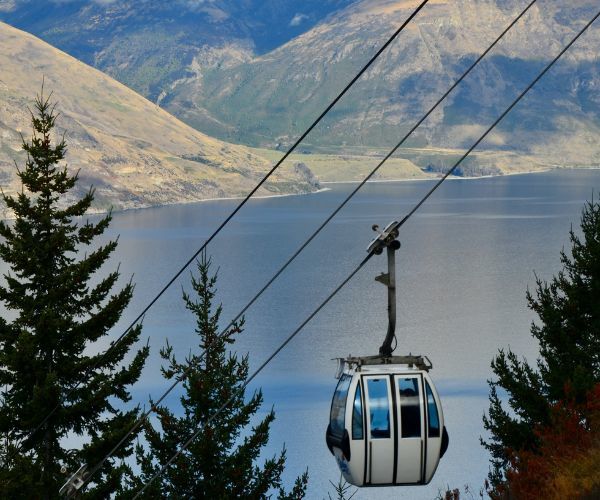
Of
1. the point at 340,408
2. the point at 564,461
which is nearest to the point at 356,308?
the point at 564,461

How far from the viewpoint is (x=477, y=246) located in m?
150

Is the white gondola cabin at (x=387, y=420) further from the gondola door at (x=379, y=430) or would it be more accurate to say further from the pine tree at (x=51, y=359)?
the pine tree at (x=51, y=359)

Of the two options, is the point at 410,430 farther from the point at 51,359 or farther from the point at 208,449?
the point at 51,359

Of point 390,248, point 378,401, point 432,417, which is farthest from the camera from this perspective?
point 432,417

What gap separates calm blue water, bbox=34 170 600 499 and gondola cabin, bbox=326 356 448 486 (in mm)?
31021

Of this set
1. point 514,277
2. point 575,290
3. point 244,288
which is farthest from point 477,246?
point 575,290

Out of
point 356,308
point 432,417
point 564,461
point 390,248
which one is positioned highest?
point 356,308

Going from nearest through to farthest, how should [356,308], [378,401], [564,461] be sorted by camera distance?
[378,401] → [564,461] → [356,308]

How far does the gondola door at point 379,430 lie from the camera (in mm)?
16141

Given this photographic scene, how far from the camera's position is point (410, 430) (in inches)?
651

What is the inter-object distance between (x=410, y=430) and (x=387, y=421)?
1.40 feet

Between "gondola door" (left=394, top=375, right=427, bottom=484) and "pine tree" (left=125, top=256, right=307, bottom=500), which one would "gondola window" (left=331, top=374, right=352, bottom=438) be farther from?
"pine tree" (left=125, top=256, right=307, bottom=500)

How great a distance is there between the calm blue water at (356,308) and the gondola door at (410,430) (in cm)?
3099

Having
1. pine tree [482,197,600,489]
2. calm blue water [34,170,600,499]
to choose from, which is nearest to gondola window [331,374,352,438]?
pine tree [482,197,600,489]
